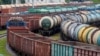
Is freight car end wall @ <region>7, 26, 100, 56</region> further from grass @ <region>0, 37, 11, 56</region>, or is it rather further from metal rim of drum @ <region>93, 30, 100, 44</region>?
metal rim of drum @ <region>93, 30, 100, 44</region>

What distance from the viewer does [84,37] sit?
27484 mm

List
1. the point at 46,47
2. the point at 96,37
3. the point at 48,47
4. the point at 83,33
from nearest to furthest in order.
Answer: the point at 48,47
the point at 46,47
the point at 96,37
the point at 83,33

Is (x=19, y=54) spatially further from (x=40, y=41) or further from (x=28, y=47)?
(x=40, y=41)

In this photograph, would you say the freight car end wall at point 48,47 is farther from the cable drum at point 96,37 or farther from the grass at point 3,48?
the cable drum at point 96,37

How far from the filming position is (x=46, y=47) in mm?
22734

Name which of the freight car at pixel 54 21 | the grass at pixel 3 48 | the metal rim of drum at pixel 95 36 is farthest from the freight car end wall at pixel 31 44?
the freight car at pixel 54 21

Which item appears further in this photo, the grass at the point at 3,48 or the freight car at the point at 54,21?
the freight car at the point at 54,21

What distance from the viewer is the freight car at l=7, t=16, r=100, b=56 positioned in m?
19.8

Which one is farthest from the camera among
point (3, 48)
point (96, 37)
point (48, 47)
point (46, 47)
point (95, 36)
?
point (3, 48)

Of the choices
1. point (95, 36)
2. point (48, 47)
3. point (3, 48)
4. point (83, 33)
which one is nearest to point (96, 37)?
point (95, 36)

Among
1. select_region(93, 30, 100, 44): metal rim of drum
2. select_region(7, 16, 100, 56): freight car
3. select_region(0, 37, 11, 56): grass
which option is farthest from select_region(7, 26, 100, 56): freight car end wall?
select_region(93, 30, 100, 44): metal rim of drum

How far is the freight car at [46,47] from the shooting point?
19.8 m

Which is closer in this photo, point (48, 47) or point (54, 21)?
point (48, 47)

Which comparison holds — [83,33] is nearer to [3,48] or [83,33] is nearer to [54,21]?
[3,48]
